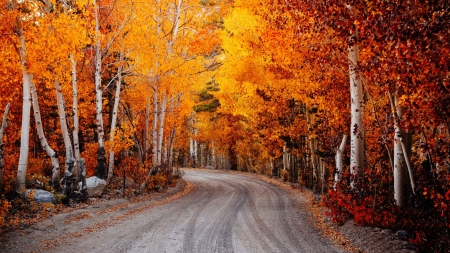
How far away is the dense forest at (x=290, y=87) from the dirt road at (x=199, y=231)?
1767mm

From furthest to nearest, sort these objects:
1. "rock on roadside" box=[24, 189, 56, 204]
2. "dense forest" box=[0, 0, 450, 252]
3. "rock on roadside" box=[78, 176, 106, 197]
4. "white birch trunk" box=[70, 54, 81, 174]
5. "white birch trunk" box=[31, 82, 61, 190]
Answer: "rock on roadside" box=[78, 176, 106, 197] < "white birch trunk" box=[70, 54, 81, 174] < "white birch trunk" box=[31, 82, 61, 190] < "rock on roadside" box=[24, 189, 56, 204] < "dense forest" box=[0, 0, 450, 252]

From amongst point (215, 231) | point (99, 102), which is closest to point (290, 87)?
point (215, 231)

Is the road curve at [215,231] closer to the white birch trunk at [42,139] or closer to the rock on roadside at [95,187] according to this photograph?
the rock on roadside at [95,187]

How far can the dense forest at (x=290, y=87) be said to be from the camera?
22.2 ft

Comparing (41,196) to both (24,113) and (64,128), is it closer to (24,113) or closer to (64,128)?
(64,128)

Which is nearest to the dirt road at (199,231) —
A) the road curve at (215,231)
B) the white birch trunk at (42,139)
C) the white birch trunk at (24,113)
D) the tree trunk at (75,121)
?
the road curve at (215,231)

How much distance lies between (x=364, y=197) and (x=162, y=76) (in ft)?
39.7

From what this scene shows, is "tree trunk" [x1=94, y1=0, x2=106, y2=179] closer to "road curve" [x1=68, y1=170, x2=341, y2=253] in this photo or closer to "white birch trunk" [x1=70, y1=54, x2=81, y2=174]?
"white birch trunk" [x1=70, y1=54, x2=81, y2=174]

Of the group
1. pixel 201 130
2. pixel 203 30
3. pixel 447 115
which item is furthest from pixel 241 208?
pixel 201 130

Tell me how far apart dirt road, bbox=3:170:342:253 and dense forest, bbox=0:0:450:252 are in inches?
69.6

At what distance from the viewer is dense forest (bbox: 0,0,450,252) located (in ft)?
22.2

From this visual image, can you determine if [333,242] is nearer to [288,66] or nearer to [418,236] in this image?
[418,236]

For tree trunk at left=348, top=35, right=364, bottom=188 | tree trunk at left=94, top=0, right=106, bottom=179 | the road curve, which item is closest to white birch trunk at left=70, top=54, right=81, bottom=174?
tree trunk at left=94, top=0, right=106, bottom=179

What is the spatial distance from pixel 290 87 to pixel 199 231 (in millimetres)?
8293
